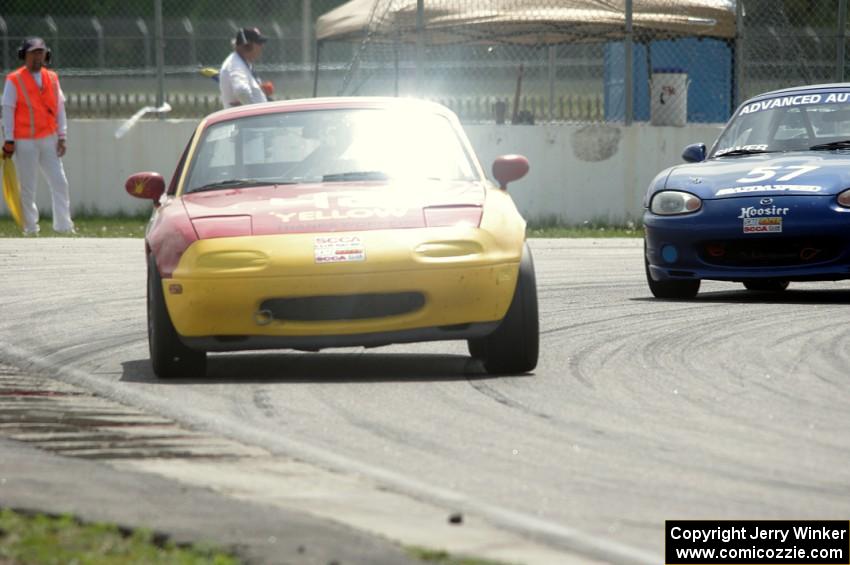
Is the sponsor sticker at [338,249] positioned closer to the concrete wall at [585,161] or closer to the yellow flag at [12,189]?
the concrete wall at [585,161]

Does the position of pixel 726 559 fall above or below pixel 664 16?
below

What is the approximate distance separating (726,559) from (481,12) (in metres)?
16.5

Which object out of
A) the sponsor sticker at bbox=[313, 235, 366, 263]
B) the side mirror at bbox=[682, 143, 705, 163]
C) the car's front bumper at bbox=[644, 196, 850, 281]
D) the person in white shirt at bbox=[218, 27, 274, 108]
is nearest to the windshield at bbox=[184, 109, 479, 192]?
the sponsor sticker at bbox=[313, 235, 366, 263]

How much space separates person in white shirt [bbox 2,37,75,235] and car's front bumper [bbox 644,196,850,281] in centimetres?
841

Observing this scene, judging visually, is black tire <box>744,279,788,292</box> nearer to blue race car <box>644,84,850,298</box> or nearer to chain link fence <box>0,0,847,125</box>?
blue race car <box>644,84,850,298</box>

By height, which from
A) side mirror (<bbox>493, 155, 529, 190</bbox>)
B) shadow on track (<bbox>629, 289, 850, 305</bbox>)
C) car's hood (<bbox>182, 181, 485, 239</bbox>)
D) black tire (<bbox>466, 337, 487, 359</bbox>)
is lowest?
shadow on track (<bbox>629, 289, 850, 305</bbox>)

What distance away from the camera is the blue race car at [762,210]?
10.5 m

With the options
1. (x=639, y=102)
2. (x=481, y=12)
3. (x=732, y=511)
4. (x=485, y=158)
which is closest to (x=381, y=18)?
(x=481, y=12)

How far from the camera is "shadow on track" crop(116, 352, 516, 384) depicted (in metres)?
7.74

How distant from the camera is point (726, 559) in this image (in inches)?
177

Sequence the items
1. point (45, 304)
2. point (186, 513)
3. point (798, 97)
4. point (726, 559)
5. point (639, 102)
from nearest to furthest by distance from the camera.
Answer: point (726, 559) < point (186, 513) < point (45, 304) < point (798, 97) < point (639, 102)

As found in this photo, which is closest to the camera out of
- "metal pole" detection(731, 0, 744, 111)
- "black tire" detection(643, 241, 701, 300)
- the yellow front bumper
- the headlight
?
the yellow front bumper

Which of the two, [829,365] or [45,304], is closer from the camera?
[829,365]

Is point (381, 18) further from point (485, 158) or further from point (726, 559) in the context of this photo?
point (726, 559)
